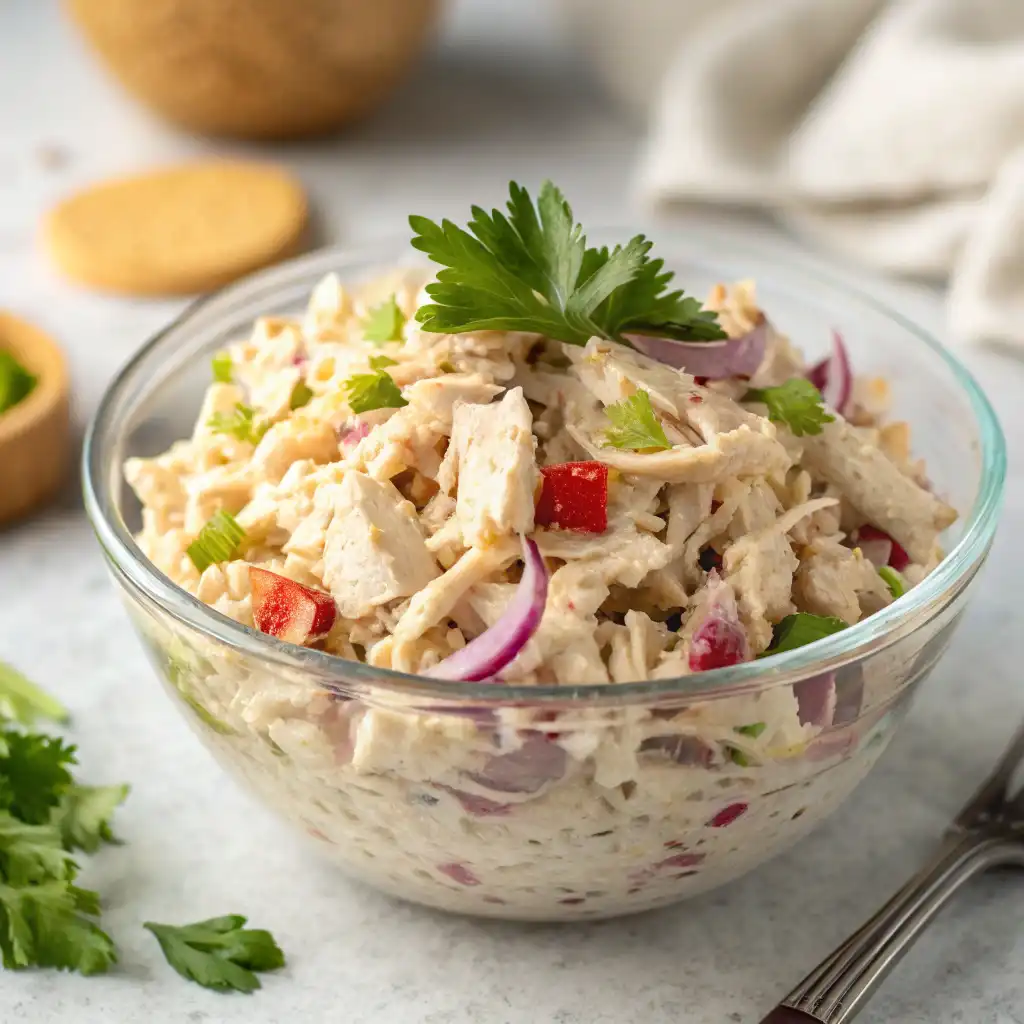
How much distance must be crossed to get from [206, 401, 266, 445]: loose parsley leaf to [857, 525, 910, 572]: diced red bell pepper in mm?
747

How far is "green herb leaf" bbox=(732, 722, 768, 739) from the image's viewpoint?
Result: 1.43 metres

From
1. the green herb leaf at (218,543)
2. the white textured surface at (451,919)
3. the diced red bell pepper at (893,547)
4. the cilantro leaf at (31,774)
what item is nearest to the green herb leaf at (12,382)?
the white textured surface at (451,919)

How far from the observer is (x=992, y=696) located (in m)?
2.14

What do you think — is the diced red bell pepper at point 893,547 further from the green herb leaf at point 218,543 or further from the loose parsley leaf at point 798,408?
the green herb leaf at point 218,543

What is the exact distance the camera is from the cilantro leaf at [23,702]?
6.75 ft

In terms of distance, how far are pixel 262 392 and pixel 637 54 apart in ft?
6.63

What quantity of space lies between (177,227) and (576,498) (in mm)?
2028

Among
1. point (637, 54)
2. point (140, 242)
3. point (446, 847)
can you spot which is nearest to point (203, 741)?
point (446, 847)

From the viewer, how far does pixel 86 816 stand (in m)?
1.87

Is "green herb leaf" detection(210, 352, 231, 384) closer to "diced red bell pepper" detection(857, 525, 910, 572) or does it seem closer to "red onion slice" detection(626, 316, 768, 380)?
"red onion slice" detection(626, 316, 768, 380)

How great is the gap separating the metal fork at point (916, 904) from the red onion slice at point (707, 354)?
25.3 inches

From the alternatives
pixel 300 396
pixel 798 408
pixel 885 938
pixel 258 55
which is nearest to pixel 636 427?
pixel 798 408

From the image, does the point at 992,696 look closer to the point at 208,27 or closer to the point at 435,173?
the point at 435,173

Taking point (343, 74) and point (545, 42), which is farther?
point (545, 42)
